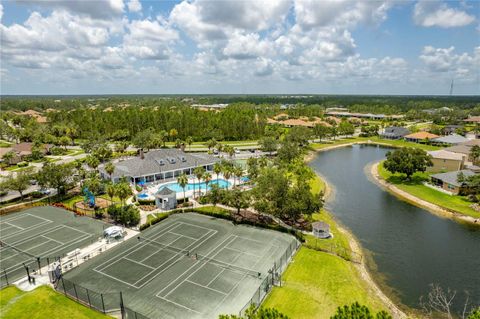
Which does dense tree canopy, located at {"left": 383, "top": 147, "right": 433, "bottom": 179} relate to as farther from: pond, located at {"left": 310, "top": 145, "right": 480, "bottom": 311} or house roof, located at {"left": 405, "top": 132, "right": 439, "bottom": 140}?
house roof, located at {"left": 405, "top": 132, "right": 439, "bottom": 140}

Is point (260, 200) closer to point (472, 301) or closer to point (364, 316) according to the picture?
point (472, 301)

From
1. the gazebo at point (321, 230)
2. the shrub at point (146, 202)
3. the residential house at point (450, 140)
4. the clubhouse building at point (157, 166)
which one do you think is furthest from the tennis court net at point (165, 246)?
the residential house at point (450, 140)

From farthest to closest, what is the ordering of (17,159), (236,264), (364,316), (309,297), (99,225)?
(17,159) → (99,225) → (236,264) → (309,297) → (364,316)

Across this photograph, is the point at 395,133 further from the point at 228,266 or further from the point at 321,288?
the point at 228,266

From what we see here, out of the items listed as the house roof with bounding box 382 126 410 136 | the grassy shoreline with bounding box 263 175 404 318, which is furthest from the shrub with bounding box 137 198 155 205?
the house roof with bounding box 382 126 410 136

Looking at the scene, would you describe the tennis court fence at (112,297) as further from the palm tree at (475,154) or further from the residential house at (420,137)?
the residential house at (420,137)

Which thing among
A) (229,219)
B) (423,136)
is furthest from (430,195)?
(423,136)

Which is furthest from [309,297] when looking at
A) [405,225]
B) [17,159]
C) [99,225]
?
[17,159]
